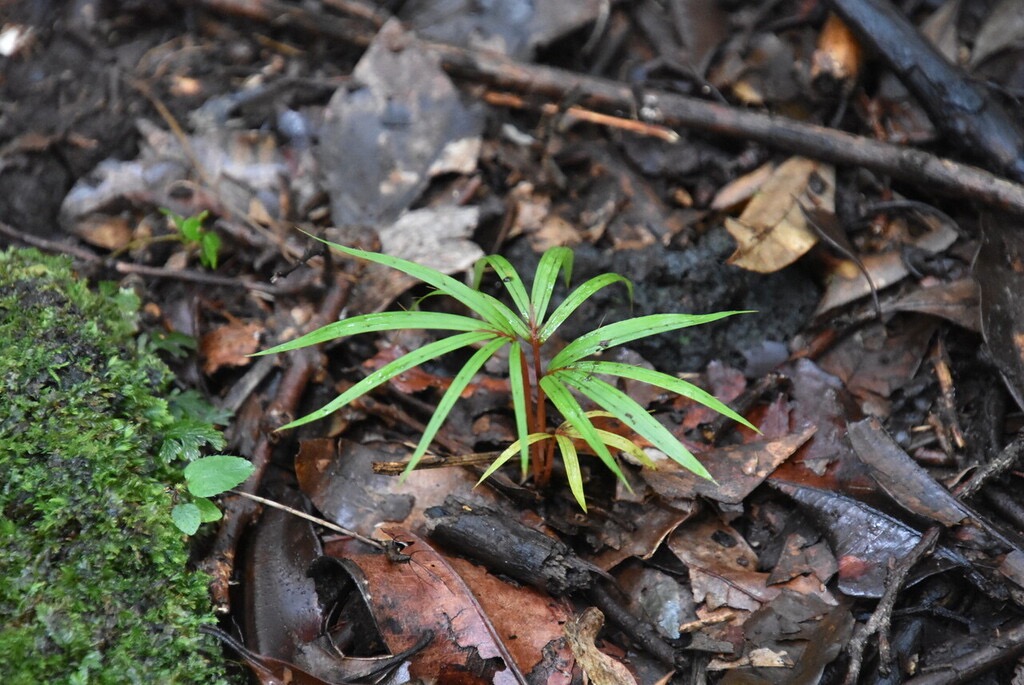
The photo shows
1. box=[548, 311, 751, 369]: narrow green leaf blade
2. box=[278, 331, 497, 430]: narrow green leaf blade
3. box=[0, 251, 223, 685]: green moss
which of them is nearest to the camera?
box=[0, 251, 223, 685]: green moss

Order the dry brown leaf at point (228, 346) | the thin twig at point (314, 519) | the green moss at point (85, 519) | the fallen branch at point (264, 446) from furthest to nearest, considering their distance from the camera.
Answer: the dry brown leaf at point (228, 346) → the thin twig at point (314, 519) → the fallen branch at point (264, 446) → the green moss at point (85, 519)

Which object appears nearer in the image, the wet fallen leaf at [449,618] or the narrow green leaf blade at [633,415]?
the narrow green leaf blade at [633,415]

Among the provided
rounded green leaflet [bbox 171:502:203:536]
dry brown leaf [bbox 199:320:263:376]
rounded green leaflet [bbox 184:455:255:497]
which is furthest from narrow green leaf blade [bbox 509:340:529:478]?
dry brown leaf [bbox 199:320:263:376]

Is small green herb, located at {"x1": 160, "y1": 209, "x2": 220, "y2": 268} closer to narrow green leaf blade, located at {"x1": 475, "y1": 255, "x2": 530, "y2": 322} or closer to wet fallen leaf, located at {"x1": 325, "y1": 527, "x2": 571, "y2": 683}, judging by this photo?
narrow green leaf blade, located at {"x1": 475, "y1": 255, "x2": 530, "y2": 322}

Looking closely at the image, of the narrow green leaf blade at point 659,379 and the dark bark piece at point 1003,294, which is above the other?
the narrow green leaf blade at point 659,379

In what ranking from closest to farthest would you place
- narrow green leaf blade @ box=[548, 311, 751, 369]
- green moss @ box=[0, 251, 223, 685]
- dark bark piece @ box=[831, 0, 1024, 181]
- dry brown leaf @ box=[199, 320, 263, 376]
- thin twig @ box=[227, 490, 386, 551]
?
green moss @ box=[0, 251, 223, 685], narrow green leaf blade @ box=[548, 311, 751, 369], thin twig @ box=[227, 490, 386, 551], dry brown leaf @ box=[199, 320, 263, 376], dark bark piece @ box=[831, 0, 1024, 181]

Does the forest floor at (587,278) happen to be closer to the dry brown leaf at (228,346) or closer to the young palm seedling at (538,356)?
the dry brown leaf at (228,346)

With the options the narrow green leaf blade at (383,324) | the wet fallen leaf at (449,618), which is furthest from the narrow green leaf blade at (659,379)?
the wet fallen leaf at (449,618)

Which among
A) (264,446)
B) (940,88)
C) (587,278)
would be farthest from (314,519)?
(940,88)

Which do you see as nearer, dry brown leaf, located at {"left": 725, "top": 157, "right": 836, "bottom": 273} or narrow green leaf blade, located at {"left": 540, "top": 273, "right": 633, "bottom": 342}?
narrow green leaf blade, located at {"left": 540, "top": 273, "right": 633, "bottom": 342}
